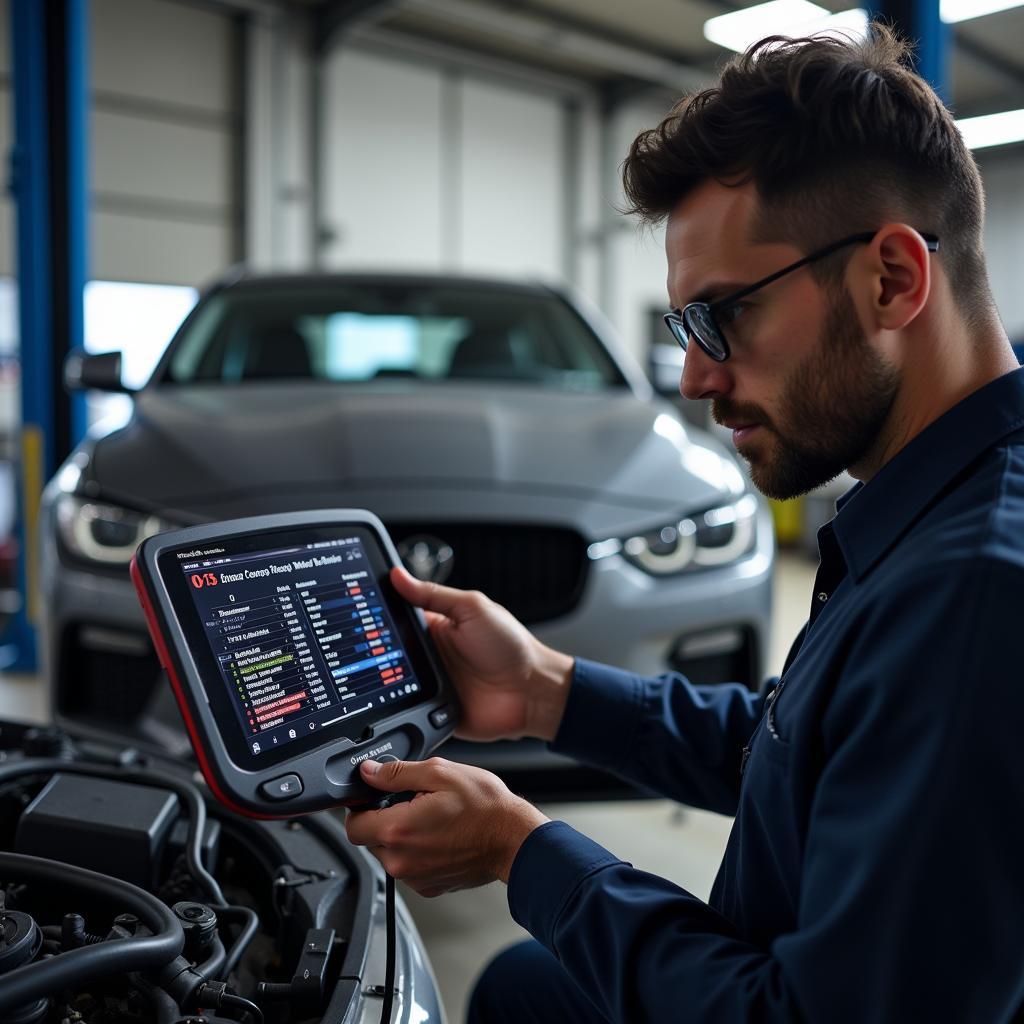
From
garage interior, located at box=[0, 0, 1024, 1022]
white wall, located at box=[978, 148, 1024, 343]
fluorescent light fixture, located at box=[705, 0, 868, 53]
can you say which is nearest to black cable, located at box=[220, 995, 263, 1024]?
garage interior, located at box=[0, 0, 1024, 1022]

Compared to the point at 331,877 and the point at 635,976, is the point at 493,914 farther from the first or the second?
the point at 635,976

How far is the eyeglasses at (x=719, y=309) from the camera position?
78cm

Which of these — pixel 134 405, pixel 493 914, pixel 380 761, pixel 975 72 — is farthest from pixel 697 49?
pixel 380 761

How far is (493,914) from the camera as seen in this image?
6.42 ft

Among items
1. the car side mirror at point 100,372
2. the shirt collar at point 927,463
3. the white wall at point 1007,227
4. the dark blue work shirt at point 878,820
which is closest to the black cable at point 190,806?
the dark blue work shirt at point 878,820

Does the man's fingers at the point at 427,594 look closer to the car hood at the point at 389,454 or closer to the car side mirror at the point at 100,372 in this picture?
the car hood at the point at 389,454

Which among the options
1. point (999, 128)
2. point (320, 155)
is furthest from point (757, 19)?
point (999, 128)

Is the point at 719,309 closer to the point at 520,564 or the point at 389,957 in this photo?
the point at 389,957

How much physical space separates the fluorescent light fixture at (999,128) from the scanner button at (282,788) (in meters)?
10.2

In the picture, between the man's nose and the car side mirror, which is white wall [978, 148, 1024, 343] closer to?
the car side mirror

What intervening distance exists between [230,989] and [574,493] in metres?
1.18

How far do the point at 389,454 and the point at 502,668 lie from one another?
749 millimetres

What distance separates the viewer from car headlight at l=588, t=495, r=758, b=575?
1847 mm

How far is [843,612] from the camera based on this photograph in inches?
29.4
